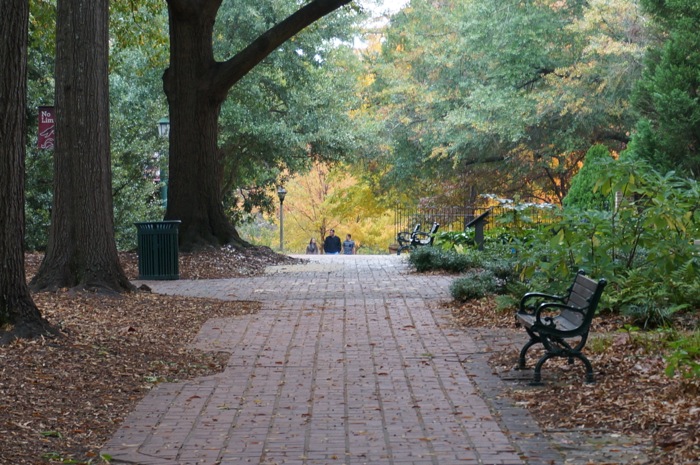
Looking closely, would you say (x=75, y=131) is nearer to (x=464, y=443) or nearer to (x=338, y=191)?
(x=464, y=443)

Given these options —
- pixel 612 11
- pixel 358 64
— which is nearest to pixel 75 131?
pixel 612 11

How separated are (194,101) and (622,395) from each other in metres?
15.2

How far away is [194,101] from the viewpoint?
21141 mm

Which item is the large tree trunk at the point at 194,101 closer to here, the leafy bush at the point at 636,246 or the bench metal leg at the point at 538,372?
the leafy bush at the point at 636,246

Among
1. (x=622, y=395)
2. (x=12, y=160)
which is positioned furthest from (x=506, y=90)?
(x=622, y=395)

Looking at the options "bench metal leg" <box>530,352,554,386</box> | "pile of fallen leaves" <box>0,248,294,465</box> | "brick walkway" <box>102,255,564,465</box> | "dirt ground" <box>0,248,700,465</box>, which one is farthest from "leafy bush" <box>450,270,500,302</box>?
"bench metal leg" <box>530,352,554,386</box>

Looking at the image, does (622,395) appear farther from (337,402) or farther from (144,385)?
(144,385)

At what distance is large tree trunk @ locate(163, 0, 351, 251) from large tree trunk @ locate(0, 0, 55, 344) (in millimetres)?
11771

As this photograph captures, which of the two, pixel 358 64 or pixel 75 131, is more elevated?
pixel 358 64

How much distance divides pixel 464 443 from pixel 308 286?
1094 cm

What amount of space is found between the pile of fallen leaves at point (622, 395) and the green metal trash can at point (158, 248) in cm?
989

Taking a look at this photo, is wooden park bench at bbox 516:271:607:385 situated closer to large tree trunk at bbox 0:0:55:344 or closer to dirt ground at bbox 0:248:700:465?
→ dirt ground at bbox 0:248:700:465

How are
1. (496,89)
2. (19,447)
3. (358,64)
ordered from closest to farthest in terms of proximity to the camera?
(19,447) < (496,89) < (358,64)

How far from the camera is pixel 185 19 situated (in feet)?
68.6
